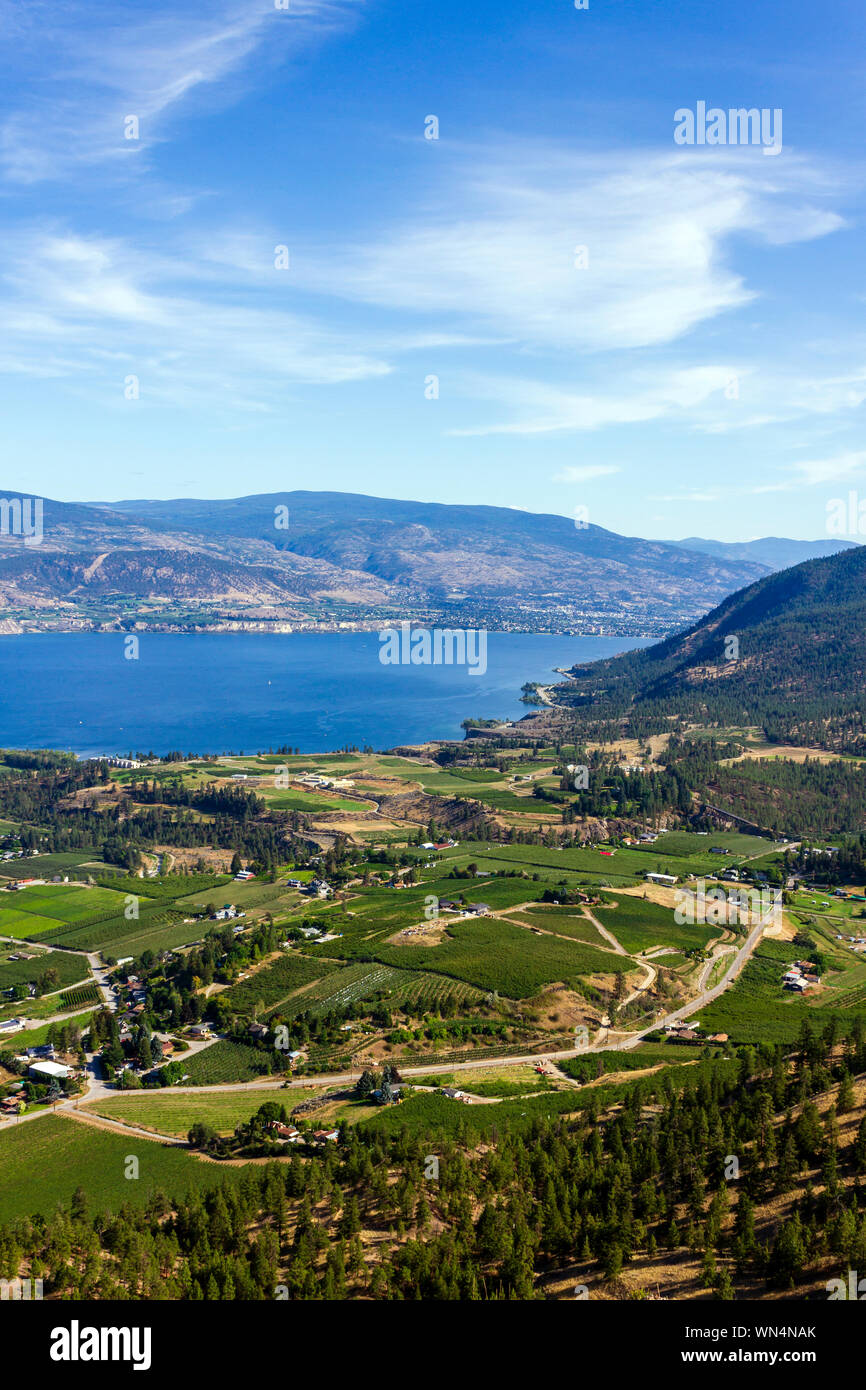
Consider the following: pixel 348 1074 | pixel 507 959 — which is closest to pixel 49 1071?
pixel 348 1074

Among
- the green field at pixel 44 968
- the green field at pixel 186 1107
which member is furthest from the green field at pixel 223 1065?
the green field at pixel 44 968

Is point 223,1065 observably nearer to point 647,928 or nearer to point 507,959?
point 507,959

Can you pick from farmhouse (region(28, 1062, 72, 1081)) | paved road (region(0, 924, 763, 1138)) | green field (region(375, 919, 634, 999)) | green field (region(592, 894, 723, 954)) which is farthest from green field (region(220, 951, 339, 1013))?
green field (region(592, 894, 723, 954))

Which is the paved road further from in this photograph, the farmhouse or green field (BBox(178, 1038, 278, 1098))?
the farmhouse

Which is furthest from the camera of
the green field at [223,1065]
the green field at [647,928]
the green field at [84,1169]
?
the green field at [647,928]

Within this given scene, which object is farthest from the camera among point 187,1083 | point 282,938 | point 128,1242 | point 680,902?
point 680,902

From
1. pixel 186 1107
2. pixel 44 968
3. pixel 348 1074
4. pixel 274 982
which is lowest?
pixel 186 1107

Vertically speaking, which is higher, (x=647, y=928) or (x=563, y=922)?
(x=563, y=922)

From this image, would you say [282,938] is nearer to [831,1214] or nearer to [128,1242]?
[128,1242]

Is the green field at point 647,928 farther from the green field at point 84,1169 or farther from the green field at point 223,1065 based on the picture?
the green field at point 84,1169
